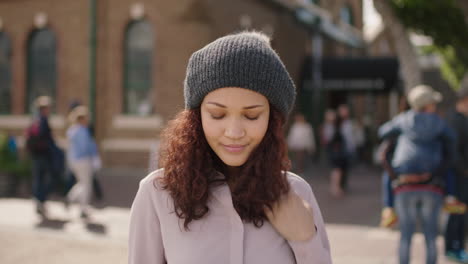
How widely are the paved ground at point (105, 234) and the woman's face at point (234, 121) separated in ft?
13.1

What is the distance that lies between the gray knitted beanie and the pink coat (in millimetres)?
333

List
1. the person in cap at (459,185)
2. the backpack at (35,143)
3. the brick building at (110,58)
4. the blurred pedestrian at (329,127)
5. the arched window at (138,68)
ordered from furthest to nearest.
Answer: the arched window at (138,68)
the brick building at (110,58)
the blurred pedestrian at (329,127)
the backpack at (35,143)
the person in cap at (459,185)

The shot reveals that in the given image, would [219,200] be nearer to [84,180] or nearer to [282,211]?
[282,211]

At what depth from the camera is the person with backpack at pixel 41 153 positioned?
7.61 m

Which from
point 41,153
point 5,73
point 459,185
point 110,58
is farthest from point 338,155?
point 5,73

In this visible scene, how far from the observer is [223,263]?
1481 millimetres

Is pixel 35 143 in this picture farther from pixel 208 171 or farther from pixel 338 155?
pixel 208 171

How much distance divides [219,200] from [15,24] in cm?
1748

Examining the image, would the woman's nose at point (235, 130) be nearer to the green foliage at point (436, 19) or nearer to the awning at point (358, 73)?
the green foliage at point (436, 19)

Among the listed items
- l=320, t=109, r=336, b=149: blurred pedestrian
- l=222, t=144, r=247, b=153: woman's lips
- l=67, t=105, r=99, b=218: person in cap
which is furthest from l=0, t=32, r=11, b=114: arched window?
l=222, t=144, r=247, b=153: woman's lips

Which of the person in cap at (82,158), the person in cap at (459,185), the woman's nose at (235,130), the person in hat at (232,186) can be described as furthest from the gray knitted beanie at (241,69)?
the person in cap at (82,158)

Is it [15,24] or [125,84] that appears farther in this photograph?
[15,24]

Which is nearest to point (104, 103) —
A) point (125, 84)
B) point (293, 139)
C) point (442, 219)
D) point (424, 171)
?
point (125, 84)

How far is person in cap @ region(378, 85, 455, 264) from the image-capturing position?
404 cm
